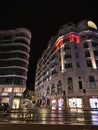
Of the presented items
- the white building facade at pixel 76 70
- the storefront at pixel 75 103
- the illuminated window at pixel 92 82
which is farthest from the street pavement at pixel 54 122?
the illuminated window at pixel 92 82

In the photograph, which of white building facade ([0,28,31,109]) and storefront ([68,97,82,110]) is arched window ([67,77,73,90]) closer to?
storefront ([68,97,82,110])

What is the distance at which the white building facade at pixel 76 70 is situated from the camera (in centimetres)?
3431

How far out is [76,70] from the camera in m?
37.5

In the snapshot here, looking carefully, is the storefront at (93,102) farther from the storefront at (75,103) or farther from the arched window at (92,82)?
the arched window at (92,82)

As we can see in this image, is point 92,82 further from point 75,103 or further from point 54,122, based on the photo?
point 54,122

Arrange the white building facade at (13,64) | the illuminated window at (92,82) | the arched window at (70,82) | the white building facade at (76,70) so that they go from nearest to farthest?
the white building facade at (76,70) → the illuminated window at (92,82) → the arched window at (70,82) → the white building facade at (13,64)

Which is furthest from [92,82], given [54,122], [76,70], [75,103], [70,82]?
[54,122]

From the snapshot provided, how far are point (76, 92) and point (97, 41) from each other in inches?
773

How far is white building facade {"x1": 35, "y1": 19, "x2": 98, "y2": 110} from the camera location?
113 feet

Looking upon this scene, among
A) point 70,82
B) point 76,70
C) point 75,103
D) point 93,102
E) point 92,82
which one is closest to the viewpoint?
point 93,102

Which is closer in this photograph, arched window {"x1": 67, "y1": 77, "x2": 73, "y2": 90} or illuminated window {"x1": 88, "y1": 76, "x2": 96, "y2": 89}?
illuminated window {"x1": 88, "y1": 76, "x2": 96, "y2": 89}

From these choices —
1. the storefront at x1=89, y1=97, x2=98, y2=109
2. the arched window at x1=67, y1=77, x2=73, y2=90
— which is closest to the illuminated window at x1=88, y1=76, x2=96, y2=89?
the storefront at x1=89, y1=97, x2=98, y2=109

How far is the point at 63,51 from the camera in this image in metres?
42.2
